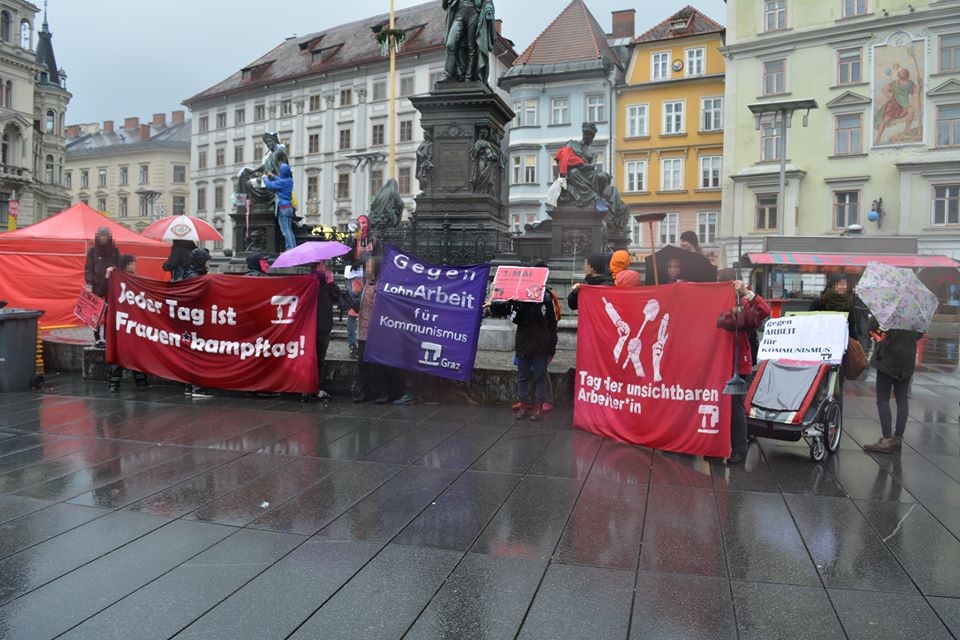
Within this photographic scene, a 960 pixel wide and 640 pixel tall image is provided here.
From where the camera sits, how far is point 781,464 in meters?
6.17

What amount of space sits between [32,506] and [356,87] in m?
55.1

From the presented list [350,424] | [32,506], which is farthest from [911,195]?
[32,506]

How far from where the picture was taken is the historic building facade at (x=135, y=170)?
78.9 meters

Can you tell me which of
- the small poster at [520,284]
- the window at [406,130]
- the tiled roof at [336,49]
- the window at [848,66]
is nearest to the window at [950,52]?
the window at [848,66]

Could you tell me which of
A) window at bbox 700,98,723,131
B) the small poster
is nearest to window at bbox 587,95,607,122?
window at bbox 700,98,723,131

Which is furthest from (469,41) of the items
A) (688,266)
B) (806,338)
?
(806,338)

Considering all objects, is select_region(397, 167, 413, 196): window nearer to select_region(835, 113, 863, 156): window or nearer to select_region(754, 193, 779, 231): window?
select_region(754, 193, 779, 231): window

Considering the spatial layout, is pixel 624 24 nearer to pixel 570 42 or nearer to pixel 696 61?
pixel 570 42

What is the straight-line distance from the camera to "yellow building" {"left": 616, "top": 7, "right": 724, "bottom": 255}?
1764 inches

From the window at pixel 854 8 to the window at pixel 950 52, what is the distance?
403cm

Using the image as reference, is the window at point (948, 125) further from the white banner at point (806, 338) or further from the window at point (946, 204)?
the white banner at point (806, 338)

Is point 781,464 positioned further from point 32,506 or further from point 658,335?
point 32,506

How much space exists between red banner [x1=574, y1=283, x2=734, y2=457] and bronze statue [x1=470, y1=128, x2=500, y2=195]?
21.4 ft

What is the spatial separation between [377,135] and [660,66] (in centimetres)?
2146
